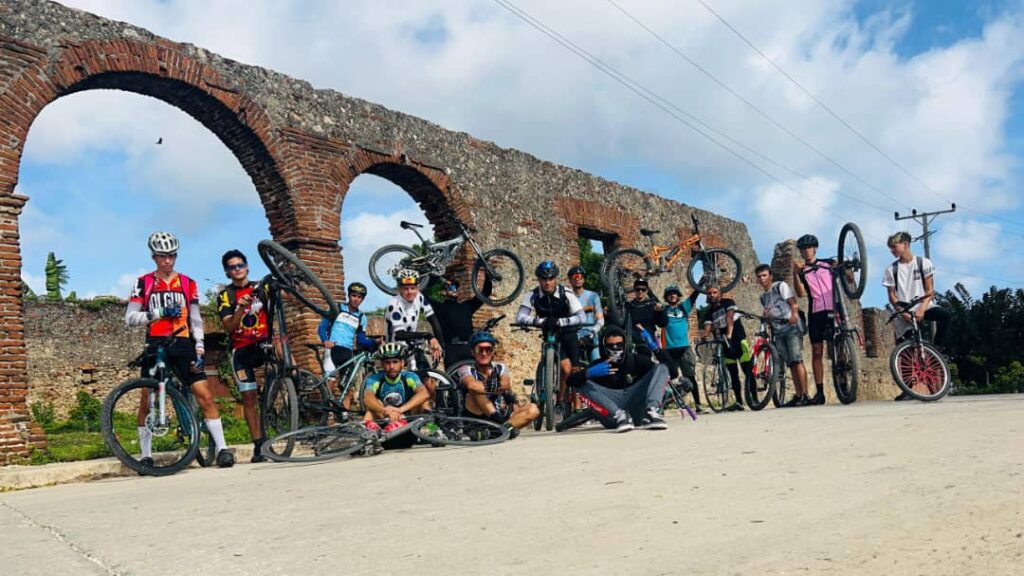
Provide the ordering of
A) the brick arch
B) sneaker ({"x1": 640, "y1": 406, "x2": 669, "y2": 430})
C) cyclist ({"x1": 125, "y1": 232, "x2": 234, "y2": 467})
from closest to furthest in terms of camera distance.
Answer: cyclist ({"x1": 125, "y1": 232, "x2": 234, "y2": 467})
sneaker ({"x1": 640, "y1": 406, "x2": 669, "y2": 430})
the brick arch

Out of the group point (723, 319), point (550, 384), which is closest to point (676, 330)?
point (723, 319)

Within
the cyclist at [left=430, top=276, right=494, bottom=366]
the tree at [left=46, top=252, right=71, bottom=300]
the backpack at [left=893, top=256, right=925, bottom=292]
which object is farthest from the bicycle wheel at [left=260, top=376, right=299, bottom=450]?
the tree at [left=46, top=252, right=71, bottom=300]

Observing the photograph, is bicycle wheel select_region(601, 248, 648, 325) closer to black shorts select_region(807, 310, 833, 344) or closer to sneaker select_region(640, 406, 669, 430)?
black shorts select_region(807, 310, 833, 344)

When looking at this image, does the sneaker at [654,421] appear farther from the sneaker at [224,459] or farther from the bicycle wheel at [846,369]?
the bicycle wheel at [846,369]

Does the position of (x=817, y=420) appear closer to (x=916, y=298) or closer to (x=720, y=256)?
(x=916, y=298)

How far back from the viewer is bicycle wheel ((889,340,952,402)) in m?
8.59

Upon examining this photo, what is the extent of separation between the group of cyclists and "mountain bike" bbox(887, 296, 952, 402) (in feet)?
1.05

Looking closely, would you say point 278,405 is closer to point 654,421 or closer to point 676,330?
point 654,421

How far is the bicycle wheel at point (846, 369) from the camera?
31.1ft

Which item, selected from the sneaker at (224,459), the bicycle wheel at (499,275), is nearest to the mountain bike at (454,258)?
the bicycle wheel at (499,275)

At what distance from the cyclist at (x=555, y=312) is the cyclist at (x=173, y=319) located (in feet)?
9.43

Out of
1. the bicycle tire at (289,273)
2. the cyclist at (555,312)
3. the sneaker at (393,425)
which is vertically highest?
the bicycle tire at (289,273)

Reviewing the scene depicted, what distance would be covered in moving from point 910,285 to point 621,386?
11.5ft

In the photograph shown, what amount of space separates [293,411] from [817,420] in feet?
13.3
